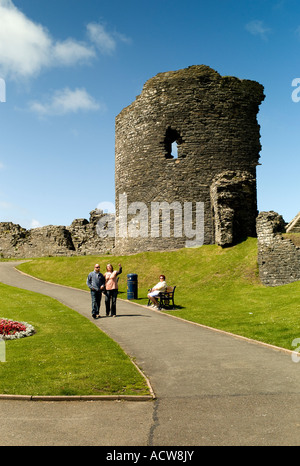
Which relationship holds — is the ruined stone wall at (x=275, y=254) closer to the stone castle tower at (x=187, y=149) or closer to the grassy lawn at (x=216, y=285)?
the grassy lawn at (x=216, y=285)

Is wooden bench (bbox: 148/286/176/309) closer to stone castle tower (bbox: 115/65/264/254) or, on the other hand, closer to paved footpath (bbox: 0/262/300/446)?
paved footpath (bbox: 0/262/300/446)

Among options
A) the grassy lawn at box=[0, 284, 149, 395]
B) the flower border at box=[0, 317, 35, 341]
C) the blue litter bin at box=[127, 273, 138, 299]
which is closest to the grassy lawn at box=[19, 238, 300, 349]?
the blue litter bin at box=[127, 273, 138, 299]

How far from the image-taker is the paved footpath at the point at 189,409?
508 centimetres

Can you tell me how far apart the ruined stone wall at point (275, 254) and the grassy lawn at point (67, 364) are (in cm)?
1056

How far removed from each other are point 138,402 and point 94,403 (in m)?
0.71

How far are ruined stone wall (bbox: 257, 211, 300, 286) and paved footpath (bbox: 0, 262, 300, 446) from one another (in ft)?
34.3

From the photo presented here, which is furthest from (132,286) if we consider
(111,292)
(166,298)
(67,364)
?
(67,364)

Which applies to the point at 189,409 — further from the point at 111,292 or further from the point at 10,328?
the point at 111,292

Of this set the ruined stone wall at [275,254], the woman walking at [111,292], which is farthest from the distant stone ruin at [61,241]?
the woman walking at [111,292]

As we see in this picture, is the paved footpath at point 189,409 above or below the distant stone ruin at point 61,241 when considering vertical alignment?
below

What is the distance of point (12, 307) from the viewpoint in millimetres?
16203

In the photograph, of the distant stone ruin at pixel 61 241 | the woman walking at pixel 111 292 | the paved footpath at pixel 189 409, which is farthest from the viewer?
the distant stone ruin at pixel 61 241

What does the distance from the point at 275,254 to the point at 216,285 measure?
11.3ft

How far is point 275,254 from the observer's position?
66.7ft
